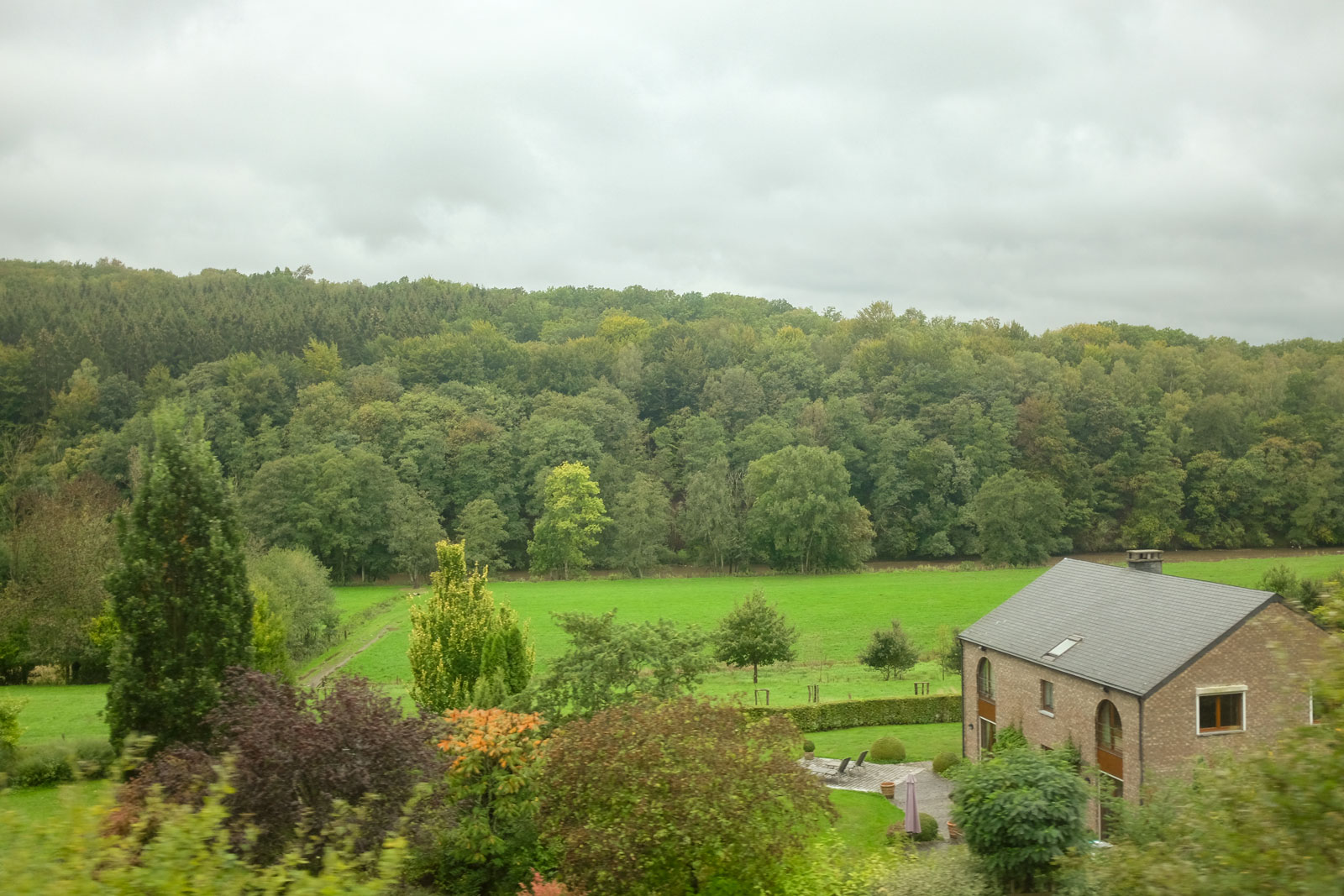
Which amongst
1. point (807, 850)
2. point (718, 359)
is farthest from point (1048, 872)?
point (718, 359)

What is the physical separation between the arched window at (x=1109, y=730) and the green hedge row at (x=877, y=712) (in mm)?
10973

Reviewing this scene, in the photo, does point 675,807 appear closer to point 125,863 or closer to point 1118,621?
point 125,863

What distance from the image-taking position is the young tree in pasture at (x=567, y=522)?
6700 centimetres

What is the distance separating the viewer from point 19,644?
3306 cm

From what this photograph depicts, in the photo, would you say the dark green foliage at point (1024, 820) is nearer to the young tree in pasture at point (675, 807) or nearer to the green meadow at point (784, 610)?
the young tree in pasture at point (675, 807)

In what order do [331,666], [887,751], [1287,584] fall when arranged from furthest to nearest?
1. [1287,584]
2. [331,666]
3. [887,751]

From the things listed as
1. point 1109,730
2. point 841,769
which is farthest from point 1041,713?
point 841,769

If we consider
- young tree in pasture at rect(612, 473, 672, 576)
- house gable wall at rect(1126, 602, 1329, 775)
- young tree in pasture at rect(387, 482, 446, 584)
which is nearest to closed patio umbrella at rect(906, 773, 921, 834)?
house gable wall at rect(1126, 602, 1329, 775)

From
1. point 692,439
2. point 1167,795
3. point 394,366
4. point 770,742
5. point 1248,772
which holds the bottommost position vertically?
point 1167,795

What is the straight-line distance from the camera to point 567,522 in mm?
66250

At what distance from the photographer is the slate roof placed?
1997 centimetres

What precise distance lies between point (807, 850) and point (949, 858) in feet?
15.3

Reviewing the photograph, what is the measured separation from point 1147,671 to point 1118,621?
2736 mm

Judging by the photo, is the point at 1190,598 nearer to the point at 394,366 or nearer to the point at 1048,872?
the point at 1048,872
